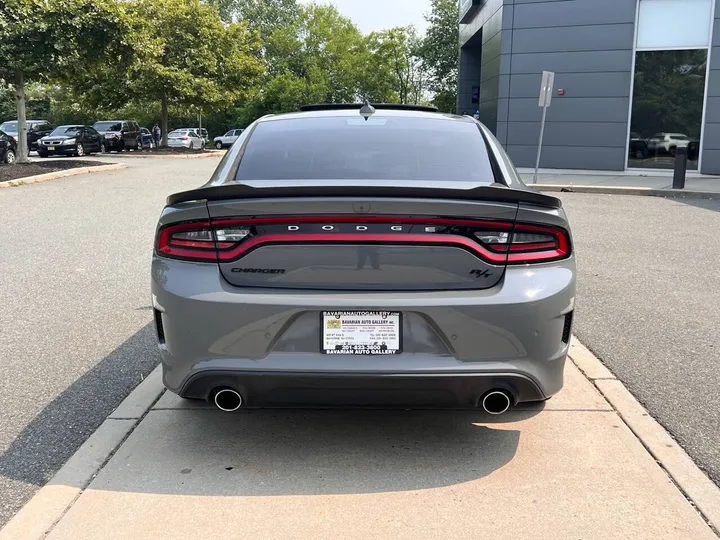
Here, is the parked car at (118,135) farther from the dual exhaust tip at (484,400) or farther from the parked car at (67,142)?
the dual exhaust tip at (484,400)

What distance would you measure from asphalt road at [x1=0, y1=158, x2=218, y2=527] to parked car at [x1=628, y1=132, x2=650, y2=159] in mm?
16651

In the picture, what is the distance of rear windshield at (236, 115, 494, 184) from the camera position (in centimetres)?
376

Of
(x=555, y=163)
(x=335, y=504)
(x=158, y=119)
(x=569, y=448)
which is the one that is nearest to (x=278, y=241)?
(x=335, y=504)

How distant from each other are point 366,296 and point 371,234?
276mm

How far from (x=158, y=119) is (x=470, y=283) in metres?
62.0

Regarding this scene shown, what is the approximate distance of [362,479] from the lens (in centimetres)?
322

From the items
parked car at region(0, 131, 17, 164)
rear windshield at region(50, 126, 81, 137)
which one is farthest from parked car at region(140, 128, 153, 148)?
parked car at region(0, 131, 17, 164)

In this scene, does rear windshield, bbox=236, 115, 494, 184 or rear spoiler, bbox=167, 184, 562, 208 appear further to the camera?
rear windshield, bbox=236, 115, 494, 184

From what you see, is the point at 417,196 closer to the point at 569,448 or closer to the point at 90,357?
the point at 569,448

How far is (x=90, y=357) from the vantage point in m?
4.90

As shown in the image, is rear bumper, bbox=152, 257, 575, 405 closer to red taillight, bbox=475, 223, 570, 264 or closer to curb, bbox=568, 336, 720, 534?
red taillight, bbox=475, 223, 570, 264

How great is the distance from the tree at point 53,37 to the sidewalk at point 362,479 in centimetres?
1814

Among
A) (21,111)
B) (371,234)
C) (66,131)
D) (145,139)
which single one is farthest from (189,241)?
(145,139)

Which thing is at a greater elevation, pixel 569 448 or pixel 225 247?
pixel 225 247
